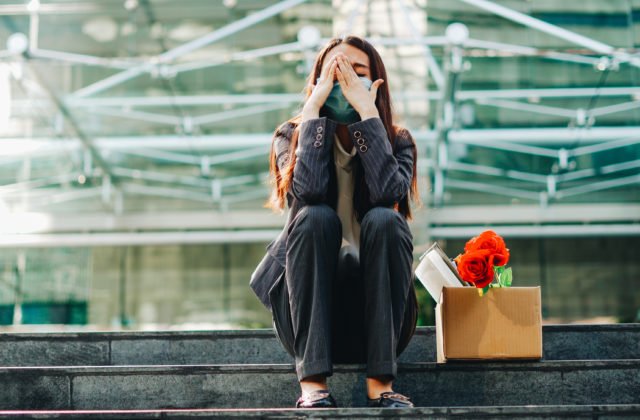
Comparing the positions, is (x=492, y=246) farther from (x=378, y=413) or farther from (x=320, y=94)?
(x=378, y=413)

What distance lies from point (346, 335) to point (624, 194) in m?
8.91

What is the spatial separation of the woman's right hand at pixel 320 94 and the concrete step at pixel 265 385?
35.4 inches

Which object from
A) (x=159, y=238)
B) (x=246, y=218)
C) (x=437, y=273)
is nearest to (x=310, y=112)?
(x=437, y=273)

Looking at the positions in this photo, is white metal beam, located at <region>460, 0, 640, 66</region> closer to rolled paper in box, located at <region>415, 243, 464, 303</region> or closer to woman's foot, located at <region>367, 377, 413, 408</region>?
rolled paper in box, located at <region>415, 243, 464, 303</region>

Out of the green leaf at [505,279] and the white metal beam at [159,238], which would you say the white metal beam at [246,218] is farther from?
the green leaf at [505,279]

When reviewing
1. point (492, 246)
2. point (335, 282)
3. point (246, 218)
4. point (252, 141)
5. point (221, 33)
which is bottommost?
point (335, 282)

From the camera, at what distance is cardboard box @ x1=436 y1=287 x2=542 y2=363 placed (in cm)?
324

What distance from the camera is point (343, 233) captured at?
10.3 ft

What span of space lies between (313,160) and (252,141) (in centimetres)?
783

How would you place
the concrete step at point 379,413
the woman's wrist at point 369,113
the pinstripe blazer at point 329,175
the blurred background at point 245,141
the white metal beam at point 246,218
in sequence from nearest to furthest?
1. the concrete step at point 379,413
2. the pinstripe blazer at point 329,175
3. the woman's wrist at point 369,113
4. the blurred background at point 245,141
5. the white metal beam at point 246,218

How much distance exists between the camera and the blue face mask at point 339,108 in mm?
3227

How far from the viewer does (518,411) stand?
2.63 m

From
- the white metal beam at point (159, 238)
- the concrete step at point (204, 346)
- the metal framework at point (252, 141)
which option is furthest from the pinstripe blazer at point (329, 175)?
the white metal beam at point (159, 238)

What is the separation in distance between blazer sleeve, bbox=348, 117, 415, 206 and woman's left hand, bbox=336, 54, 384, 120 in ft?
0.15
